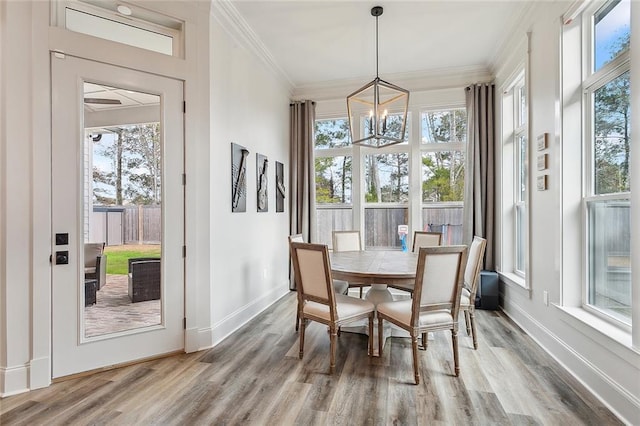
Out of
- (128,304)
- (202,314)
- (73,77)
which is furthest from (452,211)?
(73,77)

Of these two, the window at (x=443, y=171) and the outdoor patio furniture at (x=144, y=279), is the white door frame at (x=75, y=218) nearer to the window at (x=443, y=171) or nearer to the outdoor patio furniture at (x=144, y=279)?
the outdoor patio furniture at (x=144, y=279)

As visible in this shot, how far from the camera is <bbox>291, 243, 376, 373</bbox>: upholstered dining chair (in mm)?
2455

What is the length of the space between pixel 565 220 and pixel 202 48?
3396mm

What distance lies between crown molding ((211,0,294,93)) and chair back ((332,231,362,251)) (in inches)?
95.1

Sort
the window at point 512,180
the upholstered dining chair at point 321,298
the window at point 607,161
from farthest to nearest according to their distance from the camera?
the window at point 512,180 < the upholstered dining chair at point 321,298 < the window at point 607,161

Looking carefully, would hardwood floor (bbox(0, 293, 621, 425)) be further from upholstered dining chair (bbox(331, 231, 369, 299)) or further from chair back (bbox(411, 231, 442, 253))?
upholstered dining chair (bbox(331, 231, 369, 299))

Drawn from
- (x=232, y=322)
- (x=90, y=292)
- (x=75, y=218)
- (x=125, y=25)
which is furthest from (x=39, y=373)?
(x=125, y=25)

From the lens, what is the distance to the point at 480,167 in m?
4.33

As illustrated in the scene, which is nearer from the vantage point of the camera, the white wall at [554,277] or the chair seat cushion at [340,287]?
the white wall at [554,277]

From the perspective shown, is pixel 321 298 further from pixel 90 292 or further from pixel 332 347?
pixel 90 292

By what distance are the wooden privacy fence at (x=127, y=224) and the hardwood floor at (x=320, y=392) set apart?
3.33 ft

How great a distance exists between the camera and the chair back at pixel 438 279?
2254 millimetres

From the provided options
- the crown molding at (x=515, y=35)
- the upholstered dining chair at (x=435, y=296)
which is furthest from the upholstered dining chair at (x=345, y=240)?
the crown molding at (x=515, y=35)

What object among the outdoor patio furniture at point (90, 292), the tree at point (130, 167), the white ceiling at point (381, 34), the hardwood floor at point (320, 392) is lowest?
the hardwood floor at point (320, 392)
